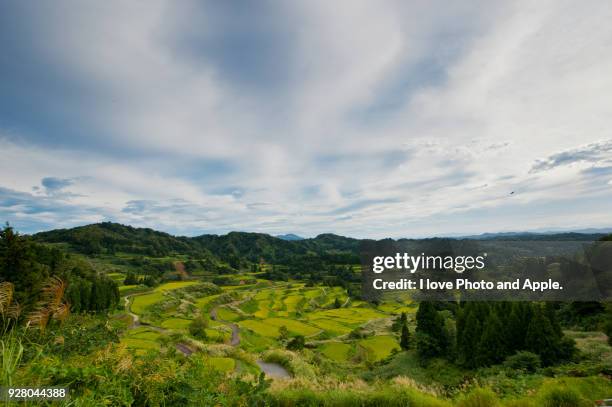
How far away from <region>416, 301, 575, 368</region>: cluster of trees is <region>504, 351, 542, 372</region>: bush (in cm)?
96

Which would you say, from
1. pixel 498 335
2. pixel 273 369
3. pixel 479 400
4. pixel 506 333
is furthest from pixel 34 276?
pixel 506 333

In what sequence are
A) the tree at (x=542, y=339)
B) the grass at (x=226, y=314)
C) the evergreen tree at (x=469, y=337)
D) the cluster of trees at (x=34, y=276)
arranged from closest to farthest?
the cluster of trees at (x=34, y=276) → the tree at (x=542, y=339) → the evergreen tree at (x=469, y=337) → the grass at (x=226, y=314)

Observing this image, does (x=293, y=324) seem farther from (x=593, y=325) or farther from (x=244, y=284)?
(x=244, y=284)

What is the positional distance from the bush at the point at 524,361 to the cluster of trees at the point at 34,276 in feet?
67.6

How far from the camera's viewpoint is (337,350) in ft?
101

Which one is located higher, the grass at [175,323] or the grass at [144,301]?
the grass at [144,301]

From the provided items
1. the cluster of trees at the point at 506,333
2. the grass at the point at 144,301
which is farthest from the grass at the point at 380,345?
the grass at the point at 144,301

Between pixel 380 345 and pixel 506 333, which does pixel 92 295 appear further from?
pixel 506 333

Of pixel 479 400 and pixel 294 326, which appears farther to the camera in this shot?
pixel 294 326

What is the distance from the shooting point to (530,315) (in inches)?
720

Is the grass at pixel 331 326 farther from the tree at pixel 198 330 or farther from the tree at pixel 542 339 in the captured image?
the tree at pixel 542 339

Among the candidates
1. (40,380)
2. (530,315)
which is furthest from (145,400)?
(530,315)

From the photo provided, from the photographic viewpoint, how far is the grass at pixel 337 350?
28.9m

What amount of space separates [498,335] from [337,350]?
16755mm
